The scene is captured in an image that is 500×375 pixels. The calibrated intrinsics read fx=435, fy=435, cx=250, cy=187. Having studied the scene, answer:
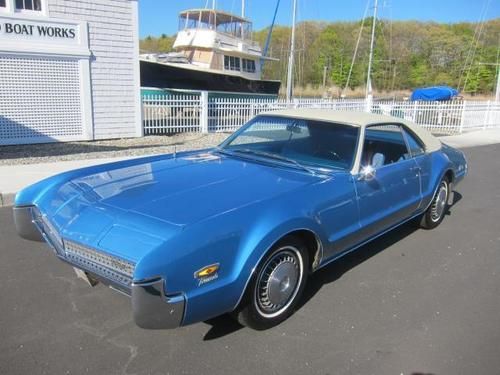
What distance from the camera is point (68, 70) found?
40.2ft

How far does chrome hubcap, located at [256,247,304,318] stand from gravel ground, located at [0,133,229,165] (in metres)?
6.77

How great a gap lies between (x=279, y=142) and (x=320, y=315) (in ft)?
5.62

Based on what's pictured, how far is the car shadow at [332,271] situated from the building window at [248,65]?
2292cm

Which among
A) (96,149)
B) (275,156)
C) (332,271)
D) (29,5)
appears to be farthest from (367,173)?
(29,5)

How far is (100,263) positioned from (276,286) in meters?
1.20

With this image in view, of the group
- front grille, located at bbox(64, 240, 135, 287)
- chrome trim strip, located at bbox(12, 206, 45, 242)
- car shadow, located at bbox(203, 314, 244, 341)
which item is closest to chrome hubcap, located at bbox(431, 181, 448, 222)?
car shadow, located at bbox(203, 314, 244, 341)

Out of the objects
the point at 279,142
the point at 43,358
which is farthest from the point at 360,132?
the point at 43,358

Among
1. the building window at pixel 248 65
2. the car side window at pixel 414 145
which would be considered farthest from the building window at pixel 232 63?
the car side window at pixel 414 145

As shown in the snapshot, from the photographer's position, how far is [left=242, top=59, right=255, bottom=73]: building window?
88.6ft

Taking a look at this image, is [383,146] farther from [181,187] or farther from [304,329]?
[181,187]

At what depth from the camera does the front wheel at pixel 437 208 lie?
5.40m

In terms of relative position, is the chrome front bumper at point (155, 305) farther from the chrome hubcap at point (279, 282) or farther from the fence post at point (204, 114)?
the fence post at point (204, 114)

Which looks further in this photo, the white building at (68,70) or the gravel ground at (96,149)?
the white building at (68,70)

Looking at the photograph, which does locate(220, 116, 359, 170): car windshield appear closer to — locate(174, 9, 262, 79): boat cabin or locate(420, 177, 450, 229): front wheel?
locate(420, 177, 450, 229): front wheel
